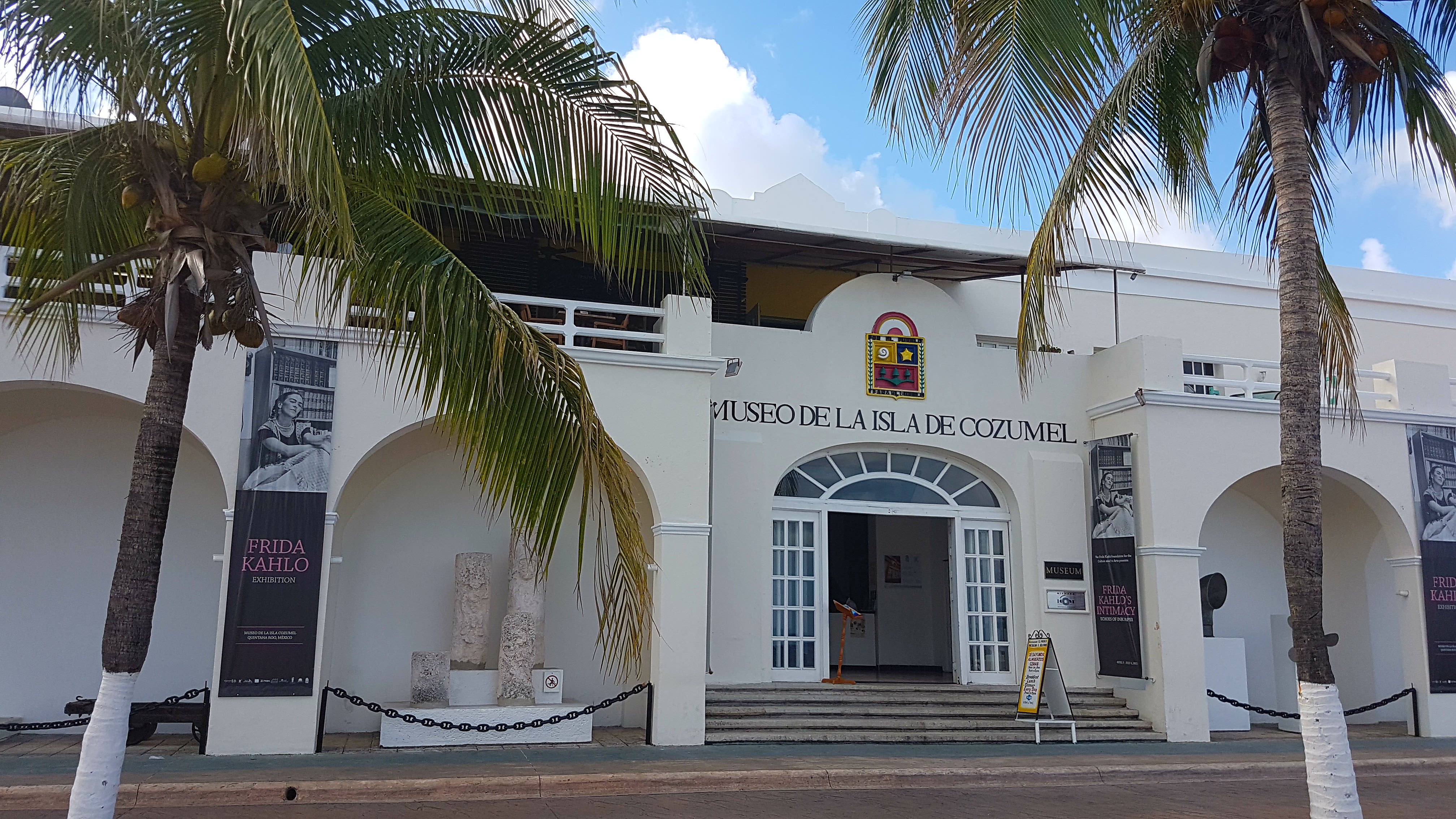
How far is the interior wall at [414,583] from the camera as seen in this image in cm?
1302

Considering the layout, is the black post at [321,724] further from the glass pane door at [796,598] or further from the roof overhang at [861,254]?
the roof overhang at [861,254]

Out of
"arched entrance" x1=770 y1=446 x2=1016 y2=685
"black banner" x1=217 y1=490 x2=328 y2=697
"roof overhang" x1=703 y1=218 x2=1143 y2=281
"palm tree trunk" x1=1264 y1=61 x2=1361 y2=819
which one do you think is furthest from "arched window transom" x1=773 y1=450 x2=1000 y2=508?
"palm tree trunk" x1=1264 y1=61 x2=1361 y2=819

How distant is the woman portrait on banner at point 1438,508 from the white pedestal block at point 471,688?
12322 mm

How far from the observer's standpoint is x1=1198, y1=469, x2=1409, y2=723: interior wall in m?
15.9

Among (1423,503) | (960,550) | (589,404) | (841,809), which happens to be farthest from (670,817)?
(1423,503)

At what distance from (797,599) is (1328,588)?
8349 millimetres

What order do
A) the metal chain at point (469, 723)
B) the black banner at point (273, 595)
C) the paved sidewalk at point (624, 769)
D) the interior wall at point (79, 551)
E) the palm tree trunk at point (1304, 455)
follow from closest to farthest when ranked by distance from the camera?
the palm tree trunk at point (1304, 455)
the paved sidewalk at point (624, 769)
the black banner at point (273, 595)
the metal chain at point (469, 723)
the interior wall at point (79, 551)

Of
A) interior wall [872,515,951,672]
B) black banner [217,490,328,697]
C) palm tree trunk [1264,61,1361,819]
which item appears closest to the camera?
palm tree trunk [1264,61,1361,819]

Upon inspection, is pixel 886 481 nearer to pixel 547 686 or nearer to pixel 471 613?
pixel 547 686

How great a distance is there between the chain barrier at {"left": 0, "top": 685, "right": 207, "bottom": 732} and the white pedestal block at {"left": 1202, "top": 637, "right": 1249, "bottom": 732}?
12.1 m

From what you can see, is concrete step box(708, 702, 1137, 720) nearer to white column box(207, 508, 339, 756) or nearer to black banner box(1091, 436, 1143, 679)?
black banner box(1091, 436, 1143, 679)

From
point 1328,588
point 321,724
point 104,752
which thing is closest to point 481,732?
point 321,724

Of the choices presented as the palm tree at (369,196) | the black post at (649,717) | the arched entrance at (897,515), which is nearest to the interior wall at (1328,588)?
the arched entrance at (897,515)

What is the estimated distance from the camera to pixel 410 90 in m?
6.44
